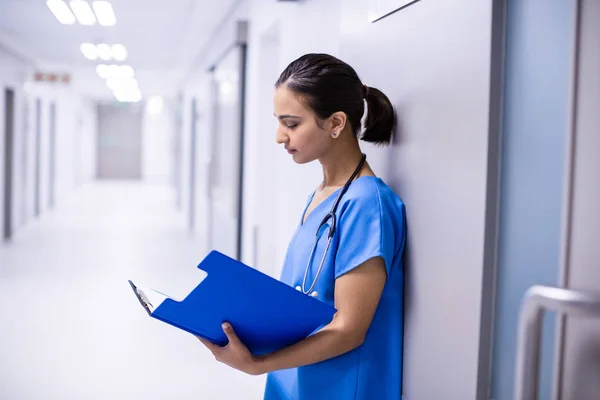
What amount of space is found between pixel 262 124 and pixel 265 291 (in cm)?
329

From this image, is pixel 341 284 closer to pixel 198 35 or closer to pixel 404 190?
pixel 404 190

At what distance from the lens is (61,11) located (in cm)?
643

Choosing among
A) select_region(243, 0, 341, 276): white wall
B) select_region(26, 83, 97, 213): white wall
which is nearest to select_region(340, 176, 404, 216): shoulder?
select_region(243, 0, 341, 276): white wall

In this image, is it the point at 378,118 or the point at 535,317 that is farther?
the point at 378,118

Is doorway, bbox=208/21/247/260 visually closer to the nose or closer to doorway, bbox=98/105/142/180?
the nose

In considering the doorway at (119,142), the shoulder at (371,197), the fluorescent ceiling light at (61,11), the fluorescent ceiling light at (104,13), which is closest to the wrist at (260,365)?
the shoulder at (371,197)

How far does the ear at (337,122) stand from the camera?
1.43 metres

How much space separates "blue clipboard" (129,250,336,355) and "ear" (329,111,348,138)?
1.45 ft

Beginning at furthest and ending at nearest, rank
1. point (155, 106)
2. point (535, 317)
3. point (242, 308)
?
point (155, 106) < point (242, 308) < point (535, 317)

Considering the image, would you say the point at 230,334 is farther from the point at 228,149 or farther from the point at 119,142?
the point at 119,142

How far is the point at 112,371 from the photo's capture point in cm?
363

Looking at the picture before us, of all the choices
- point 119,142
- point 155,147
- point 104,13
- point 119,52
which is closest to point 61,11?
point 104,13

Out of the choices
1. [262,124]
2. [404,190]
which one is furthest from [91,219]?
[404,190]

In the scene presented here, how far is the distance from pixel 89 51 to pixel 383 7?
8.54 metres
